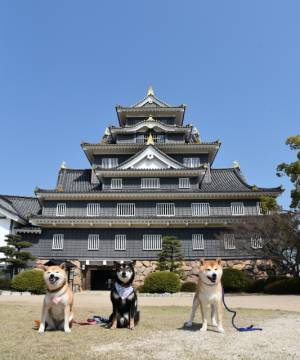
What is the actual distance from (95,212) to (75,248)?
342cm

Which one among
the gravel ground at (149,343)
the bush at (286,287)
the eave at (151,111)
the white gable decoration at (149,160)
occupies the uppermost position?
the eave at (151,111)

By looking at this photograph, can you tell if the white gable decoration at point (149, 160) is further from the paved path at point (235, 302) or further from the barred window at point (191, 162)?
the paved path at point (235, 302)

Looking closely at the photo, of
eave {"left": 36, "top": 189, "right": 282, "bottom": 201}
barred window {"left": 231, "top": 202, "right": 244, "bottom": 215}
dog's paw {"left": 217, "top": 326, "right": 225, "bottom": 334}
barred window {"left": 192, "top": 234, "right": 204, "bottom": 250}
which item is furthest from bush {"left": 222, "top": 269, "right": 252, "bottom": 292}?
dog's paw {"left": 217, "top": 326, "right": 225, "bottom": 334}

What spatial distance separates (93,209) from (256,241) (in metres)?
13.4

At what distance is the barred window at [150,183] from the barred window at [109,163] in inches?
151

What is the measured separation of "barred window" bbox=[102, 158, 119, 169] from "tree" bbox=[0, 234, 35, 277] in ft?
33.2

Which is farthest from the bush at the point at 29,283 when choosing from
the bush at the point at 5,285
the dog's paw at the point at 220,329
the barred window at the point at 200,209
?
the dog's paw at the point at 220,329

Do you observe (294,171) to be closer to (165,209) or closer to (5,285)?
(165,209)

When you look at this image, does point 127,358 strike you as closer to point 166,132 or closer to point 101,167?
point 101,167

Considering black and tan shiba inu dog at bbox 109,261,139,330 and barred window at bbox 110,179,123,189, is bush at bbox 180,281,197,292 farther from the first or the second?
black and tan shiba inu dog at bbox 109,261,139,330

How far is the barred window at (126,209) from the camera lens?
97.0 ft

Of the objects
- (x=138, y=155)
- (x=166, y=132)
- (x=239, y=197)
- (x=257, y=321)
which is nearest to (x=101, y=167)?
(x=138, y=155)

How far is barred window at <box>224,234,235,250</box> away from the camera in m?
27.9

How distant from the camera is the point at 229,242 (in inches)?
1103
